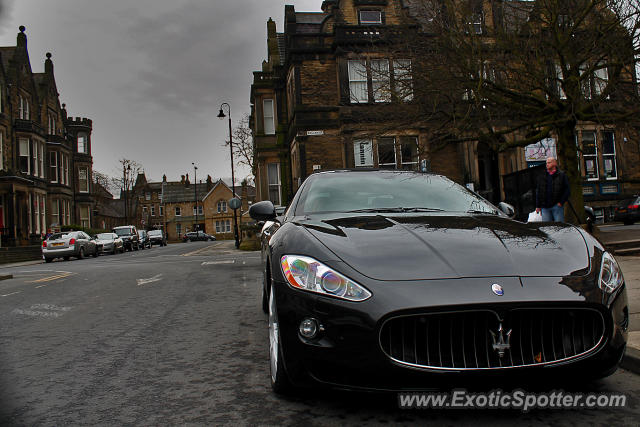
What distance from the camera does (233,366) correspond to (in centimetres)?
374

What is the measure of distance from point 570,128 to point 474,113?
95.5 inches

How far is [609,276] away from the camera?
2.68 meters

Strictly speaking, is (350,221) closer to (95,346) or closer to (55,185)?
(95,346)

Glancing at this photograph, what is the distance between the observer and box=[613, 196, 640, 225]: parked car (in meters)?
22.8

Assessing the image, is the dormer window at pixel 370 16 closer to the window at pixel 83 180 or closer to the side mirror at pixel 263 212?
the side mirror at pixel 263 212

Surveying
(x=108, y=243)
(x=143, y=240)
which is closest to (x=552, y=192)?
(x=108, y=243)

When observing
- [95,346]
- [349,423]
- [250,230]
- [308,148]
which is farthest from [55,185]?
[349,423]

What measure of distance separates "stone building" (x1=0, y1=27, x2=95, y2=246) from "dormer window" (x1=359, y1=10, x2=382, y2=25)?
63.7ft

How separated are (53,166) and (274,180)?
21380 millimetres

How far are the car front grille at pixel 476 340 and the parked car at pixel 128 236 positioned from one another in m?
39.1

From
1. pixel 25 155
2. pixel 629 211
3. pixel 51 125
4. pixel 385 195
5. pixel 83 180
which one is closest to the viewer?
pixel 385 195

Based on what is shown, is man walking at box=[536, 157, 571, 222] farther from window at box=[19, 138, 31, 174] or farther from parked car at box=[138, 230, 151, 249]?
parked car at box=[138, 230, 151, 249]

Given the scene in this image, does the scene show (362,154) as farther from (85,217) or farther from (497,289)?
(85,217)

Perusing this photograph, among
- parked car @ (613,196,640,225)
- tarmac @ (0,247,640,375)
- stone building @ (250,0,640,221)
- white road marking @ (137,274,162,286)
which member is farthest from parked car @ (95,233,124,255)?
tarmac @ (0,247,640,375)
